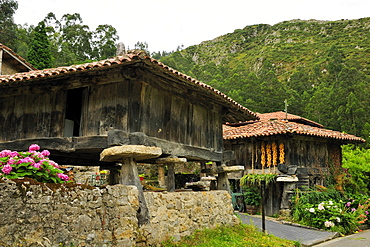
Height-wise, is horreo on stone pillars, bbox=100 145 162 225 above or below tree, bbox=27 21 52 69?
below

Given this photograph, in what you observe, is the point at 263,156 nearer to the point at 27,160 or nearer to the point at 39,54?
the point at 27,160

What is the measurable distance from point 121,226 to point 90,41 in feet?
132

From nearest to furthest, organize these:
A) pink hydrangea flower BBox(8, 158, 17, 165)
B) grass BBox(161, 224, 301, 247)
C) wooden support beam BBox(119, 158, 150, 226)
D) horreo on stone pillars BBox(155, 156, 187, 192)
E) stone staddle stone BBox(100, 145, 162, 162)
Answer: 1. pink hydrangea flower BBox(8, 158, 17, 165)
2. stone staddle stone BBox(100, 145, 162, 162)
3. wooden support beam BBox(119, 158, 150, 226)
4. grass BBox(161, 224, 301, 247)
5. horreo on stone pillars BBox(155, 156, 187, 192)

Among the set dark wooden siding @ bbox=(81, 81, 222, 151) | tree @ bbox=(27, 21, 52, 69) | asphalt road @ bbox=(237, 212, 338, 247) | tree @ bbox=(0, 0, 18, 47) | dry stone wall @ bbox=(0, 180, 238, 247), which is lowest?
asphalt road @ bbox=(237, 212, 338, 247)

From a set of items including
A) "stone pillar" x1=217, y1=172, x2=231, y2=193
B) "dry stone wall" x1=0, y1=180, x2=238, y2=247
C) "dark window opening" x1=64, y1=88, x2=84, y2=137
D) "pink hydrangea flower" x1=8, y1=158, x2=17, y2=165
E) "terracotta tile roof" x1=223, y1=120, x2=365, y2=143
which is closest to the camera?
"dry stone wall" x1=0, y1=180, x2=238, y2=247

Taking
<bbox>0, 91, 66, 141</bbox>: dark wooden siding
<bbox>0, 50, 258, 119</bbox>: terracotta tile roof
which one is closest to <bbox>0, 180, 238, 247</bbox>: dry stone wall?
<bbox>0, 50, 258, 119</bbox>: terracotta tile roof

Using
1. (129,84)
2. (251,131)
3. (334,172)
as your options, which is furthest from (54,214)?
(334,172)

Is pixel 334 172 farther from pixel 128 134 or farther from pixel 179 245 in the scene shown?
pixel 128 134

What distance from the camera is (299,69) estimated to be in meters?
47.3

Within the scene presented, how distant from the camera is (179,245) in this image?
21.1 ft

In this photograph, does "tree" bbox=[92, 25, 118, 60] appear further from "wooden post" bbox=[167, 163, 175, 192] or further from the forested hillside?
"wooden post" bbox=[167, 163, 175, 192]

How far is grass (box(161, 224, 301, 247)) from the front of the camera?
675 cm

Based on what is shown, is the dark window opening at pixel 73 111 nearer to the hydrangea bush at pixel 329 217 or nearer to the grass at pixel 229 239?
the grass at pixel 229 239

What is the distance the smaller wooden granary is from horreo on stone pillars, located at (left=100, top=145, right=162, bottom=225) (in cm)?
763
